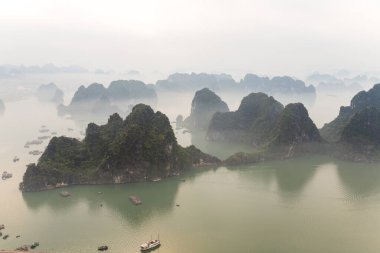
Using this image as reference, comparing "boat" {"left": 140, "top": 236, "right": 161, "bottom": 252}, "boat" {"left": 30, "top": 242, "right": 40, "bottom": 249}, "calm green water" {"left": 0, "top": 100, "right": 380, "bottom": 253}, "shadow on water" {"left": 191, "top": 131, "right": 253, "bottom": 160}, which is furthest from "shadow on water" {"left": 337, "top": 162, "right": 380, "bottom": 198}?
"boat" {"left": 30, "top": 242, "right": 40, "bottom": 249}

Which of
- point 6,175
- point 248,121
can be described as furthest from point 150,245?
point 248,121

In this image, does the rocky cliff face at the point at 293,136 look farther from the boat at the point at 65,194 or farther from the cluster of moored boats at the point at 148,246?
the cluster of moored boats at the point at 148,246

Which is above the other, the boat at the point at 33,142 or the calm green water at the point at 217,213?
the boat at the point at 33,142

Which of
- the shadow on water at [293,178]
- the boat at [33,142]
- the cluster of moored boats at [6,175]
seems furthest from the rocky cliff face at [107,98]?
the shadow on water at [293,178]

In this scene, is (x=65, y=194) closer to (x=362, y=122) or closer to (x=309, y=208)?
(x=309, y=208)

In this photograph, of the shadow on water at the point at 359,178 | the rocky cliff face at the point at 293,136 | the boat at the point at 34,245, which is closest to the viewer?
the boat at the point at 34,245

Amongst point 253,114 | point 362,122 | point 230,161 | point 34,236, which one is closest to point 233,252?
point 34,236
